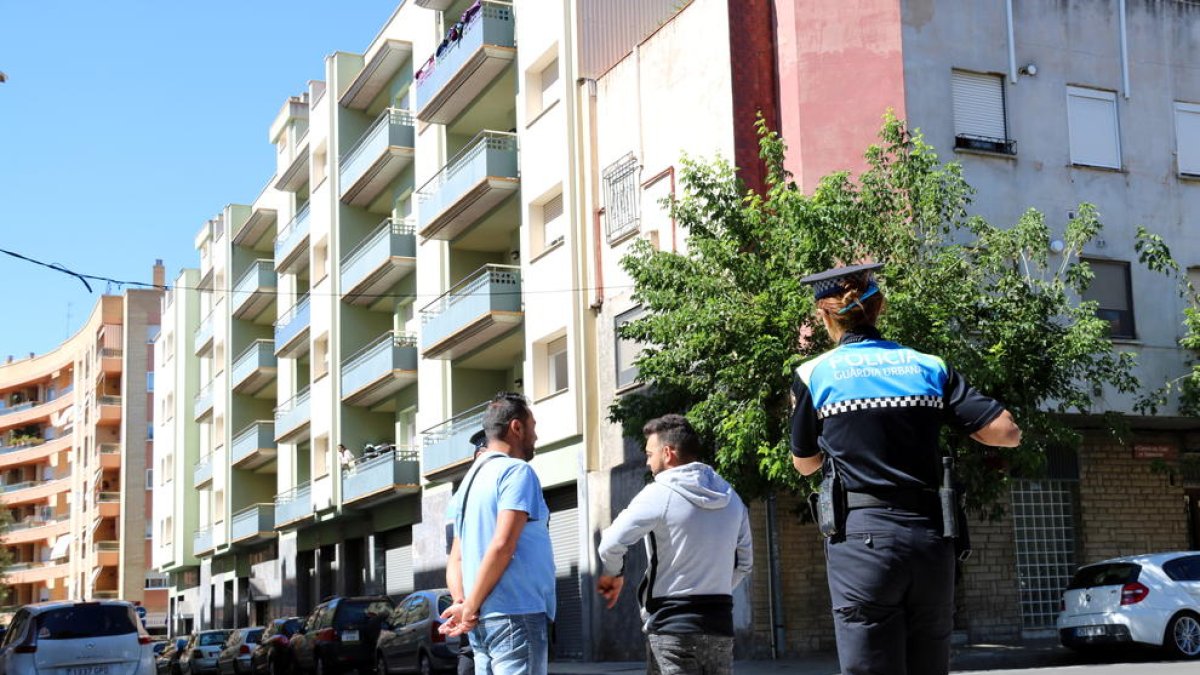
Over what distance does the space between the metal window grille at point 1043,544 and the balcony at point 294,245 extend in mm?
28488

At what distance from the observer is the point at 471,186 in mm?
33281

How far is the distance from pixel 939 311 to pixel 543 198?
1445 cm

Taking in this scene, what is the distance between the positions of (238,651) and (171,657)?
30.7 ft

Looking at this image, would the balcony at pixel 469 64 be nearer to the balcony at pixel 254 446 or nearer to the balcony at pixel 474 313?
the balcony at pixel 474 313

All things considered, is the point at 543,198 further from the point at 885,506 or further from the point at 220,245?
the point at 220,245

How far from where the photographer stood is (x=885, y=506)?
4.84m

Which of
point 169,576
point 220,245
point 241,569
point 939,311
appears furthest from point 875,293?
point 169,576

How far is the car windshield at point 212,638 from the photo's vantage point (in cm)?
3941

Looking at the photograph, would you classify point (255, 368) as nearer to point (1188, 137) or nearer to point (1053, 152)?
point (1053, 152)

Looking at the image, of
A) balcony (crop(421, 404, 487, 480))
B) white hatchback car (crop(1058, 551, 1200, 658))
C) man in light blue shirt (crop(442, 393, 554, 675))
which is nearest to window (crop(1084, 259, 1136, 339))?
white hatchback car (crop(1058, 551, 1200, 658))

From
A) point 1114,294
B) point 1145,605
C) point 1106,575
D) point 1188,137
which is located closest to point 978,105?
point 1114,294

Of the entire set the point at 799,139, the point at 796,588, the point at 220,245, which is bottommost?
the point at 796,588

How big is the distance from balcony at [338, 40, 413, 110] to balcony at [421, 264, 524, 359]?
27.3ft

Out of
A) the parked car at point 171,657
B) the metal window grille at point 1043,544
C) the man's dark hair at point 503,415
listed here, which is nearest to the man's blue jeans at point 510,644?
the man's dark hair at point 503,415
